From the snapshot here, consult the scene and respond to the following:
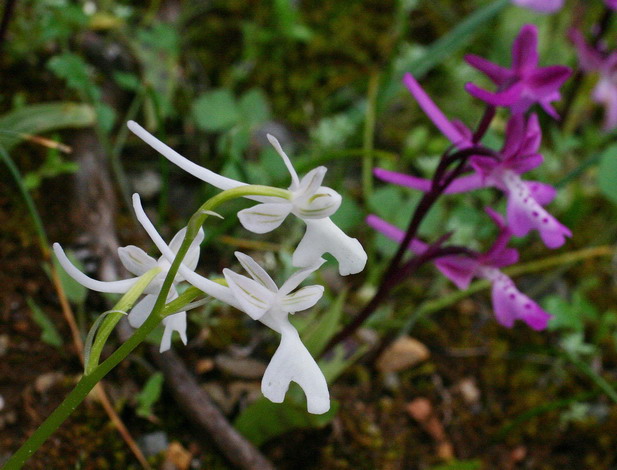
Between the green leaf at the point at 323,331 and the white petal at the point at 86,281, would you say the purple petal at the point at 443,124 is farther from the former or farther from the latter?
the white petal at the point at 86,281

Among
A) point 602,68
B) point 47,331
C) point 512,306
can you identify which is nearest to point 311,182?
point 512,306

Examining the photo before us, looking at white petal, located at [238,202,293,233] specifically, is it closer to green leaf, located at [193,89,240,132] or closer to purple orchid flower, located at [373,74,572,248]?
purple orchid flower, located at [373,74,572,248]

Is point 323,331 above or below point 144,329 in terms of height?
below

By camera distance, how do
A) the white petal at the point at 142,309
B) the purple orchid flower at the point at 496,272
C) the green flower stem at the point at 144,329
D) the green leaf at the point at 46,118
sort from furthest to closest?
the green leaf at the point at 46,118 < the purple orchid flower at the point at 496,272 < the white petal at the point at 142,309 < the green flower stem at the point at 144,329

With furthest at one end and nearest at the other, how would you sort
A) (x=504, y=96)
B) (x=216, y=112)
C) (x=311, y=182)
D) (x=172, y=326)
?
(x=216, y=112)
(x=504, y=96)
(x=172, y=326)
(x=311, y=182)

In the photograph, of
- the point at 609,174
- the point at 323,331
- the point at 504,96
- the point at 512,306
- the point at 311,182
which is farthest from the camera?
the point at 609,174

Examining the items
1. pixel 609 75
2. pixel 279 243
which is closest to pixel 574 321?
pixel 279 243

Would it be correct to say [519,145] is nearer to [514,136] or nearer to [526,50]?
[514,136]

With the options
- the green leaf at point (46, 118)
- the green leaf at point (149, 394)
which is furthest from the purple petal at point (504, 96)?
the green leaf at point (46, 118)
